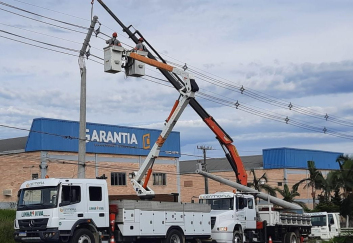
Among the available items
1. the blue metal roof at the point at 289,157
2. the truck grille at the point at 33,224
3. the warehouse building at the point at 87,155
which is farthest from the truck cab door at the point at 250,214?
the blue metal roof at the point at 289,157

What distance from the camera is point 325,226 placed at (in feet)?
126

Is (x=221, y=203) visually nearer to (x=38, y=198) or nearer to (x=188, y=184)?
(x=38, y=198)

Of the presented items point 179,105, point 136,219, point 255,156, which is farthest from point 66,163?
point 255,156

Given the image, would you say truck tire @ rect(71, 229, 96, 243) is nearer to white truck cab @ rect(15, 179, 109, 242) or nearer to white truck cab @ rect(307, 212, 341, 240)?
white truck cab @ rect(15, 179, 109, 242)

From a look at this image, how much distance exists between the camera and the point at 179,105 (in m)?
27.3

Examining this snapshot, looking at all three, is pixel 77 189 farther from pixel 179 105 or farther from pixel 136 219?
pixel 179 105

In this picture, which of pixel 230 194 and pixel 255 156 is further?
pixel 255 156

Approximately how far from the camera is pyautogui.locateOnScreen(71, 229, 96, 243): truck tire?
20.0 meters

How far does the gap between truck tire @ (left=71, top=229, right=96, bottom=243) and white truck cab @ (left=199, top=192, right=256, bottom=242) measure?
7.40 m

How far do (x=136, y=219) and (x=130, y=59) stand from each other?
730cm

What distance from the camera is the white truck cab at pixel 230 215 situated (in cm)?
2592

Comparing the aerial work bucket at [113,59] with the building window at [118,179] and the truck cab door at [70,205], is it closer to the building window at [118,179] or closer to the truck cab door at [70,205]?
the truck cab door at [70,205]

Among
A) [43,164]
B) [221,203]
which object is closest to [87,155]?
[43,164]

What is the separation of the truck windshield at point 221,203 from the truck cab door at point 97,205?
7450 mm
